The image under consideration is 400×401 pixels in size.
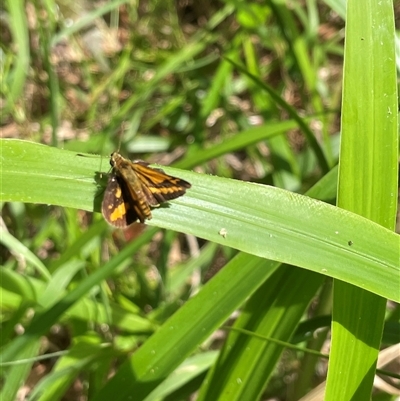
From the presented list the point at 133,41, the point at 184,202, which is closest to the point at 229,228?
the point at 184,202

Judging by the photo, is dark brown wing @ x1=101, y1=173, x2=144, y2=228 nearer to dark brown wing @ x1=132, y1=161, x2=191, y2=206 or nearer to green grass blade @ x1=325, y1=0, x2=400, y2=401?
dark brown wing @ x1=132, y1=161, x2=191, y2=206

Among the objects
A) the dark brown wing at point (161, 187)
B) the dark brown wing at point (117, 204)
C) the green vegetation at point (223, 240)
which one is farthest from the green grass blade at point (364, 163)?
the dark brown wing at point (117, 204)

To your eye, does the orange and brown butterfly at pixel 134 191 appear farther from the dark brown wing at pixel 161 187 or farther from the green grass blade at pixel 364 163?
the green grass blade at pixel 364 163

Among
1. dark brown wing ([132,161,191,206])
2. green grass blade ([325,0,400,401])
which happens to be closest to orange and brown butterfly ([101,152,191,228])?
dark brown wing ([132,161,191,206])

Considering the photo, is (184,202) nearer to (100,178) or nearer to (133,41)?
(100,178)

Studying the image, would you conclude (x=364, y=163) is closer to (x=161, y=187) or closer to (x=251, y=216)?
(x=251, y=216)

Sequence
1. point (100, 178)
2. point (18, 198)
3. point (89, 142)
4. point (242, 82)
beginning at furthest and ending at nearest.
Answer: point (242, 82), point (89, 142), point (100, 178), point (18, 198)
